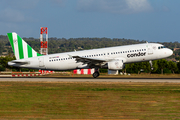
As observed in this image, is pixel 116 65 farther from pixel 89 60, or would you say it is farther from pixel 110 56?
pixel 89 60

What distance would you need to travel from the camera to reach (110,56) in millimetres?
39031

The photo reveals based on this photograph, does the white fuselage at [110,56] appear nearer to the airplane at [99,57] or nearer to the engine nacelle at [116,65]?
the airplane at [99,57]

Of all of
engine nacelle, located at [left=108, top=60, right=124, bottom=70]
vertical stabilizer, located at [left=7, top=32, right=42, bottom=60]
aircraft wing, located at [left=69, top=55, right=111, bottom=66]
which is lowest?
engine nacelle, located at [left=108, top=60, right=124, bottom=70]

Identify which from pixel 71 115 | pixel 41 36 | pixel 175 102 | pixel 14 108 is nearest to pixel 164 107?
pixel 175 102

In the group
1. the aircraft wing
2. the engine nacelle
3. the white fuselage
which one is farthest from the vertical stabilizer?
the engine nacelle

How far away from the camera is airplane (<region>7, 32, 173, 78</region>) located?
38.3 metres

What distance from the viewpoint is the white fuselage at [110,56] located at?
38.5 m

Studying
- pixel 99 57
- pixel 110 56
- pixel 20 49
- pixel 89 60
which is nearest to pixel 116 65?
pixel 110 56

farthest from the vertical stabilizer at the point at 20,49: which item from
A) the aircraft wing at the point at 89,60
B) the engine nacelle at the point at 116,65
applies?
the engine nacelle at the point at 116,65

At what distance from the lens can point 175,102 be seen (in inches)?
643

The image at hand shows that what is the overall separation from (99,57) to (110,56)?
5.49 ft

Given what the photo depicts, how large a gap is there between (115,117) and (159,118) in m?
1.97

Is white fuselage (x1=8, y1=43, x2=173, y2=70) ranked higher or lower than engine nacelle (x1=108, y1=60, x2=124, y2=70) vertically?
higher

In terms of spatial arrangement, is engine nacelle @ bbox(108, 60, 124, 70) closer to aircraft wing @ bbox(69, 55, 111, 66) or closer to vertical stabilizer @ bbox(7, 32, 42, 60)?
aircraft wing @ bbox(69, 55, 111, 66)
